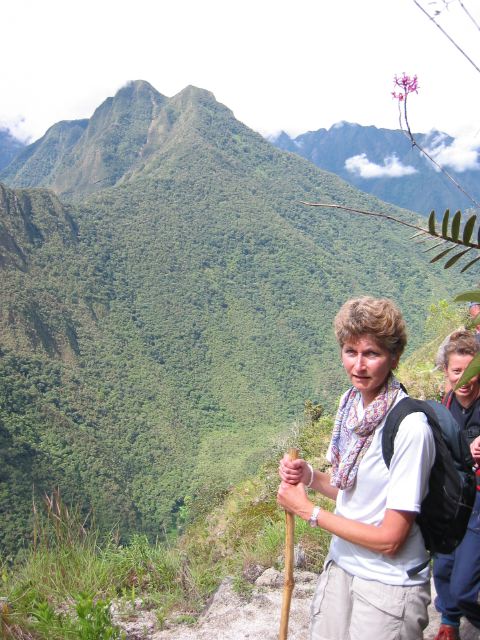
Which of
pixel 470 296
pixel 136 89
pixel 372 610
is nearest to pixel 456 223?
pixel 470 296

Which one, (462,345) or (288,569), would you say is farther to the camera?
(462,345)

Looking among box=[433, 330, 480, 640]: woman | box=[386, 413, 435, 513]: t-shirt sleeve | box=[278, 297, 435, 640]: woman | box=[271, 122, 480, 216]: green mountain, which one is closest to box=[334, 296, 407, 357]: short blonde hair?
box=[278, 297, 435, 640]: woman

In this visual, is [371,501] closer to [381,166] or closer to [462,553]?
[462,553]

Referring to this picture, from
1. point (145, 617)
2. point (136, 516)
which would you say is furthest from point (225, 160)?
point (145, 617)

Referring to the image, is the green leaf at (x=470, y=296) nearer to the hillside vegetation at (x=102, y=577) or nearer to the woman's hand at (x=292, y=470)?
the woman's hand at (x=292, y=470)

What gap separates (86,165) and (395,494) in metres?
138

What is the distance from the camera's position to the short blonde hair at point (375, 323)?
4.63 ft

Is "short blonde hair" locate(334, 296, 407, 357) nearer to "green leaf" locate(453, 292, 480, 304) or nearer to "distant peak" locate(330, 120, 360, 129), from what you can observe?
"green leaf" locate(453, 292, 480, 304)

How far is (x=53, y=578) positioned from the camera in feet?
8.16

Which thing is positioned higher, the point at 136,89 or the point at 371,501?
the point at 136,89

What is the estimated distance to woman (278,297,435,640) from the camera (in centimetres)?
129

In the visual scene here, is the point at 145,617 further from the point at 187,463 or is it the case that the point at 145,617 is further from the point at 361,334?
the point at 187,463

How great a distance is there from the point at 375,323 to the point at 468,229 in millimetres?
674

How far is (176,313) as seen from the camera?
7038 cm
